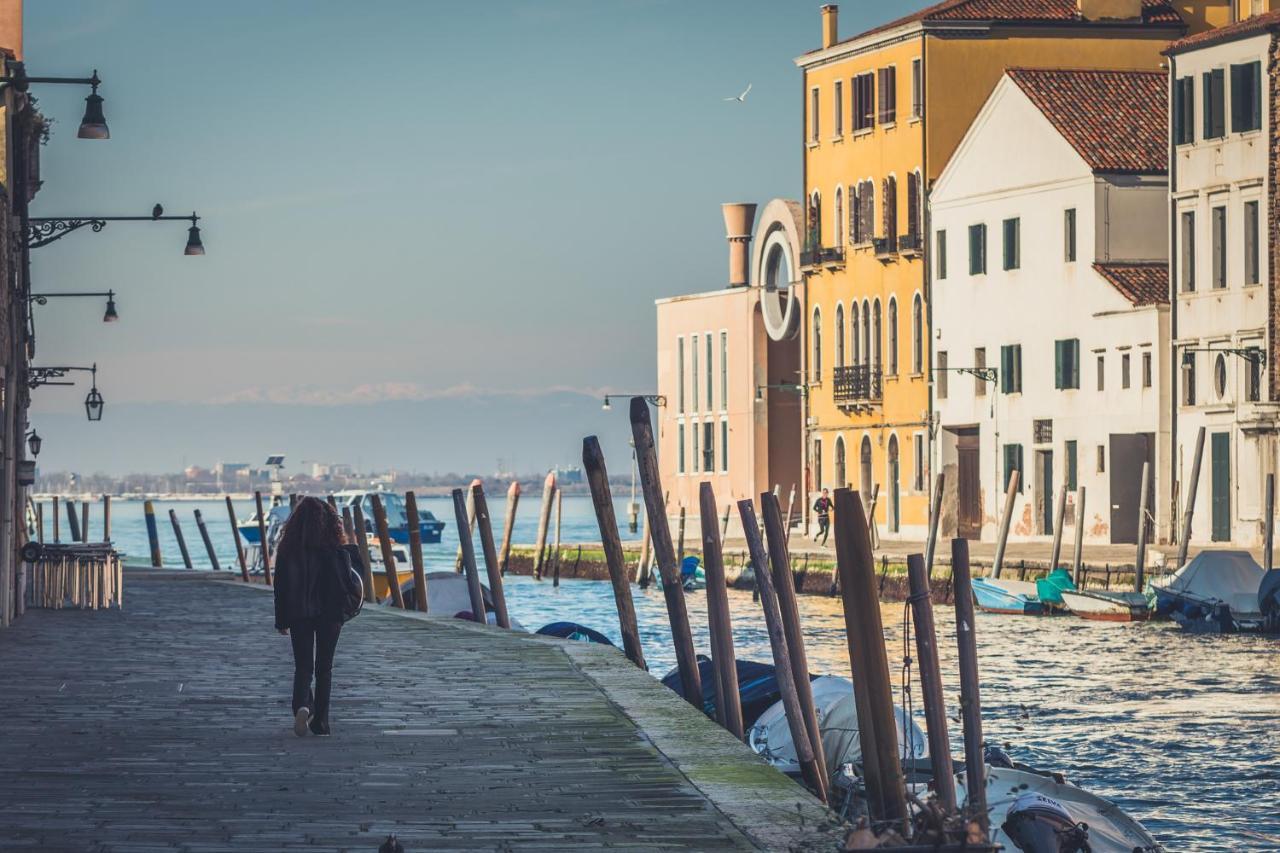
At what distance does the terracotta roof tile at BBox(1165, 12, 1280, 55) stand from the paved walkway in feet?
96.4

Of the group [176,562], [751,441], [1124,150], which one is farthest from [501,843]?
[176,562]

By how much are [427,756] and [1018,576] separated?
3272 cm

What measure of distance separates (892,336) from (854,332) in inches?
92.5

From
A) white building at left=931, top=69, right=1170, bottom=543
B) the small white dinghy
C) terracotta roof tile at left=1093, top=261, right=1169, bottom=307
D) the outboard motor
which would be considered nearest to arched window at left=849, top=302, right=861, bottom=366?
white building at left=931, top=69, right=1170, bottom=543

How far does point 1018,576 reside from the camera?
4359 centimetres

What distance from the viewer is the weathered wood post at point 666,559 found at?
17484 millimetres

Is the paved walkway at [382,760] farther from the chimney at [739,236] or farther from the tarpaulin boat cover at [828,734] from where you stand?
the chimney at [739,236]

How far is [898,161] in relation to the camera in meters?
58.3

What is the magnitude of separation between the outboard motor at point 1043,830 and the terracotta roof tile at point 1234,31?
3301cm

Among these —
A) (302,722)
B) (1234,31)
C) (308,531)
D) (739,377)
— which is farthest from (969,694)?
(739,377)

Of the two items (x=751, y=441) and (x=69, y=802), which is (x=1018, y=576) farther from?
(x=69, y=802)

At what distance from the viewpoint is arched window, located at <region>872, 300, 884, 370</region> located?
5962cm

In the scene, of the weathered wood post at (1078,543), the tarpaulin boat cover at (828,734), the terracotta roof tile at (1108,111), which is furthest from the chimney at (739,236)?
the tarpaulin boat cover at (828,734)

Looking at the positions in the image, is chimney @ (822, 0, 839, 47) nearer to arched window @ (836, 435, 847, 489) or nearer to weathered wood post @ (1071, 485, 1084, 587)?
arched window @ (836, 435, 847, 489)
